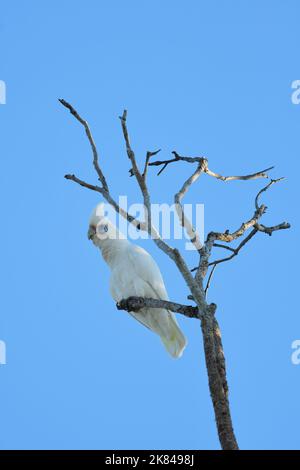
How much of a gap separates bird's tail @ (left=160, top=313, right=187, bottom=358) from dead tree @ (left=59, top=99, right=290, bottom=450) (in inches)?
35.8

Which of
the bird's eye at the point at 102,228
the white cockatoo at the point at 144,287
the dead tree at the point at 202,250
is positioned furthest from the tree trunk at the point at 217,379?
the bird's eye at the point at 102,228

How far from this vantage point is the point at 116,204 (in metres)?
6.49

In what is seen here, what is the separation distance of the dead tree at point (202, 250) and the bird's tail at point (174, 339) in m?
0.91

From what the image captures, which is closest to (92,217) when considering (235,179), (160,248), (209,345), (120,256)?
(120,256)

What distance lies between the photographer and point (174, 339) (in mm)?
8711

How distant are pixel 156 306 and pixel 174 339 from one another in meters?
1.81

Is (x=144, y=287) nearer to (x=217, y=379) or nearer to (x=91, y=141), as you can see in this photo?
(x=91, y=141)

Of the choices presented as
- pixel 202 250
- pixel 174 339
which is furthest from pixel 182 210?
pixel 174 339

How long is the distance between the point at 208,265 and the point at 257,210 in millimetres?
1093

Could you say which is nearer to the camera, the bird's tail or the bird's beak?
the bird's tail

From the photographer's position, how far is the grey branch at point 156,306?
6.33m

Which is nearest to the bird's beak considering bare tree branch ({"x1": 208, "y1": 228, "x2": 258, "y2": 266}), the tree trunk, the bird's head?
the bird's head

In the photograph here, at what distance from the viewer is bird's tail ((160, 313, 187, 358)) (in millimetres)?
8633

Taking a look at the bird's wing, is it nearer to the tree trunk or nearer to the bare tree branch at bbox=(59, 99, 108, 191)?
the bare tree branch at bbox=(59, 99, 108, 191)
